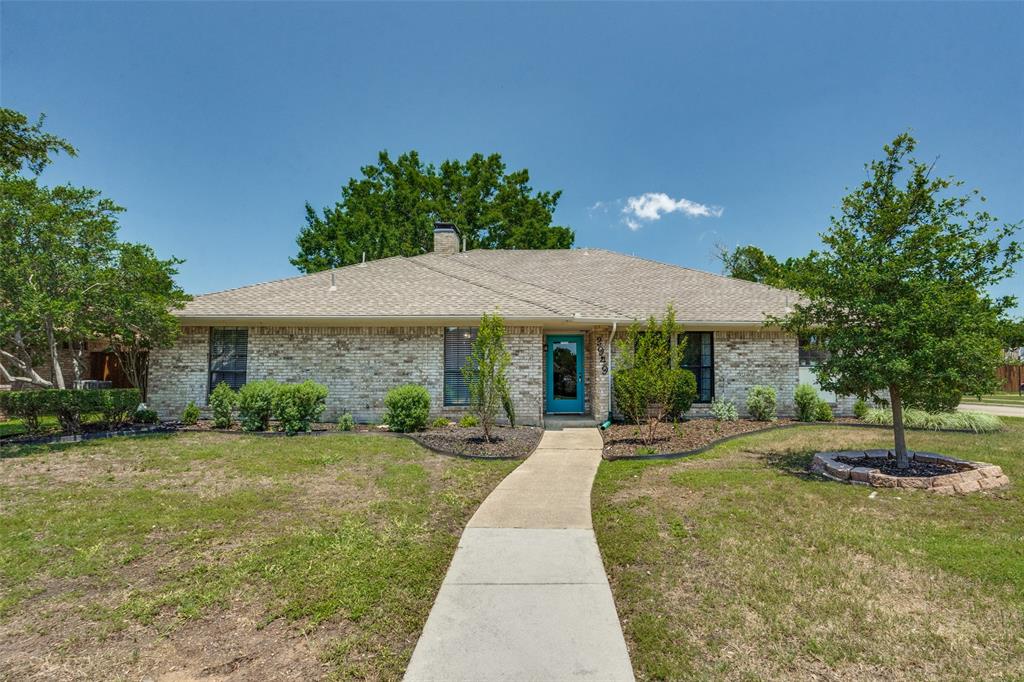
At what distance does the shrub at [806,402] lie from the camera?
1213cm

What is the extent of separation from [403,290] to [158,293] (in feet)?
18.2

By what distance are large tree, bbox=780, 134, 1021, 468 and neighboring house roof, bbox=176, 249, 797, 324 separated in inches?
199

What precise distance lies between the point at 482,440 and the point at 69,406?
27.1 feet

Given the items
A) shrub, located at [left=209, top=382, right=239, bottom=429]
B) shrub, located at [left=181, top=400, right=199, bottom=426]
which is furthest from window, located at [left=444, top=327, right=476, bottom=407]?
shrub, located at [left=181, top=400, right=199, bottom=426]

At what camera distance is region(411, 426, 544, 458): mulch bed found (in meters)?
8.45

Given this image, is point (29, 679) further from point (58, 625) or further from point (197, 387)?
point (197, 387)

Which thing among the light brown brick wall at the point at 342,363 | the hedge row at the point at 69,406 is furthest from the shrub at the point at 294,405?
the hedge row at the point at 69,406

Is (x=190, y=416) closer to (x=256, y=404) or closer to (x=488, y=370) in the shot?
(x=256, y=404)

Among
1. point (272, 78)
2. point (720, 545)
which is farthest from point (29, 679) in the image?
point (272, 78)

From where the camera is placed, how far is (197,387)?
39.6ft

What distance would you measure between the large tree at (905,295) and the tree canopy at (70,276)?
1263 cm

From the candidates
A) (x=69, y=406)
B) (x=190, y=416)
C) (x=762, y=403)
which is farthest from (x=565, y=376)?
(x=69, y=406)

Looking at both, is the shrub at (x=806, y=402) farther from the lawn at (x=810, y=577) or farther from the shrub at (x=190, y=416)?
the shrub at (x=190, y=416)

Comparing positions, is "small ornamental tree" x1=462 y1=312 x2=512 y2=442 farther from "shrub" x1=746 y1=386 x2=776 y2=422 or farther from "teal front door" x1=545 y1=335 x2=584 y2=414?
"shrub" x1=746 y1=386 x2=776 y2=422
